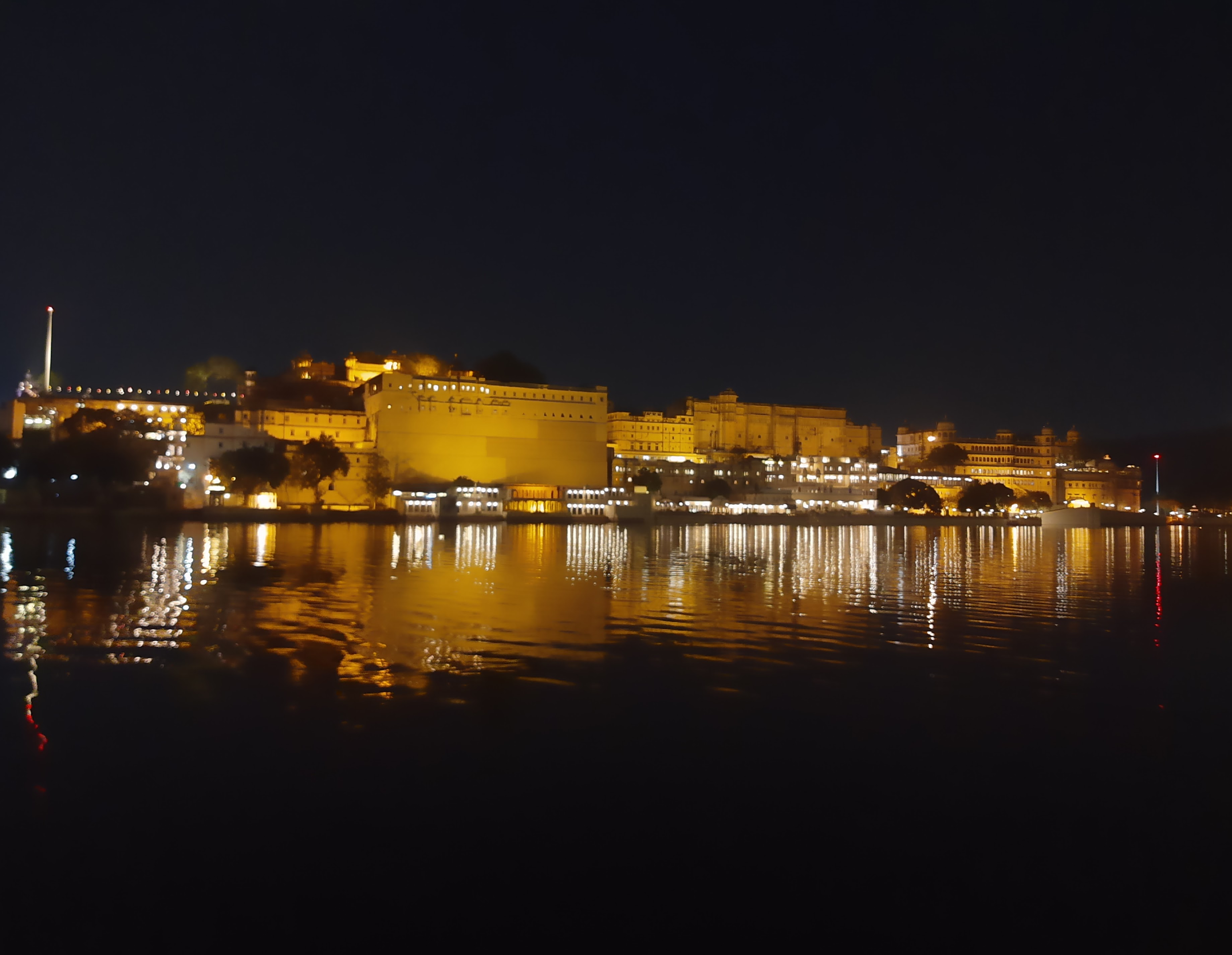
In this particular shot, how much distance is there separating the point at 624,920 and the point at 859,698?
377 centimetres

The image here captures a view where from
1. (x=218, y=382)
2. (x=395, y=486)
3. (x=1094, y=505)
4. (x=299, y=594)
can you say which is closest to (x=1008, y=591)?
(x=299, y=594)

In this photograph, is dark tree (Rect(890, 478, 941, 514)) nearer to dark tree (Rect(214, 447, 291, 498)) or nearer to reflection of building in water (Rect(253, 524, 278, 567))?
dark tree (Rect(214, 447, 291, 498))

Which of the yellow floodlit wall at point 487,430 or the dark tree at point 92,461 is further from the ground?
the yellow floodlit wall at point 487,430

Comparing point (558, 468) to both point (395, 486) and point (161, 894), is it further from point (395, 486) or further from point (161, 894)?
point (161, 894)

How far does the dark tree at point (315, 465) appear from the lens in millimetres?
54000

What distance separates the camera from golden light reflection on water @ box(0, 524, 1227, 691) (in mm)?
8281

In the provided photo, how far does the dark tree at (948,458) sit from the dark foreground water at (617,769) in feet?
289

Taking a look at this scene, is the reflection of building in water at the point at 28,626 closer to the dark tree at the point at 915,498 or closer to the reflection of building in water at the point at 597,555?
the reflection of building in water at the point at 597,555

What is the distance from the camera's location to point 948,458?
9531 cm

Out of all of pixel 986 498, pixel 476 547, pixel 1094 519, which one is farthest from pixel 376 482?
pixel 1094 519

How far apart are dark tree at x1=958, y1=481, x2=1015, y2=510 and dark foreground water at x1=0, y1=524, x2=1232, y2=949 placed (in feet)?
237

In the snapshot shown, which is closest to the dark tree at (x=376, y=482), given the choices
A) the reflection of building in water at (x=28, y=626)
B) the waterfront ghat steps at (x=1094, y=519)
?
the reflection of building in water at (x=28, y=626)

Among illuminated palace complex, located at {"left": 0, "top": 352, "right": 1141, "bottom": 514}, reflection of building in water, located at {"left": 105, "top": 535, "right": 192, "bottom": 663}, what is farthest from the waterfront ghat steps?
reflection of building in water, located at {"left": 105, "top": 535, "right": 192, "bottom": 663}

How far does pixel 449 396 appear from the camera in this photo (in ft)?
219
